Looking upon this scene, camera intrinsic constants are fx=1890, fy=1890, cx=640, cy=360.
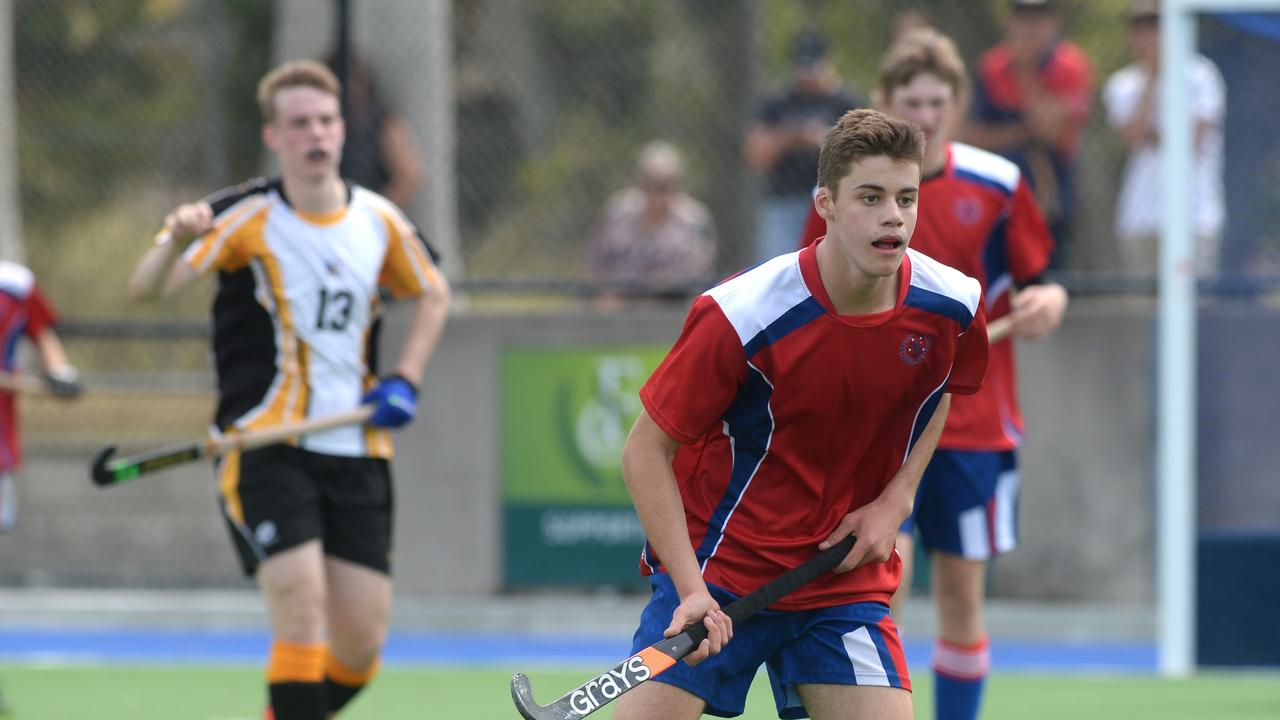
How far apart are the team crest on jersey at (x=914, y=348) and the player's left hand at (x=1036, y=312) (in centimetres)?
141

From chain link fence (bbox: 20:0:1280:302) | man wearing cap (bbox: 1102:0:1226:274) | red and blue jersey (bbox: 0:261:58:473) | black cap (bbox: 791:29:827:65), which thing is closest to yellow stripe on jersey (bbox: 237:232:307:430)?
red and blue jersey (bbox: 0:261:58:473)

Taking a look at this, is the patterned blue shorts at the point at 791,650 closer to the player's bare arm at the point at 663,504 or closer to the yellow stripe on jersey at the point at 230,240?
the player's bare arm at the point at 663,504

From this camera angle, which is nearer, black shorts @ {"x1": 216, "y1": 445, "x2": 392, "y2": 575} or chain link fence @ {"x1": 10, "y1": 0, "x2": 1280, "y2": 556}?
black shorts @ {"x1": 216, "y1": 445, "x2": 392, "y2": 575}

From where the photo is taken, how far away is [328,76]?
17.6 ft

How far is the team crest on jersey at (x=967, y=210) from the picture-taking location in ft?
16.9

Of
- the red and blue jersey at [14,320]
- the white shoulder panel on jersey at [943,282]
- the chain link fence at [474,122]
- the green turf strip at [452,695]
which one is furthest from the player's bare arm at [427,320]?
the chain link fence at [474,122]

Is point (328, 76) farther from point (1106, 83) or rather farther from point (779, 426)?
point (1106, 83)

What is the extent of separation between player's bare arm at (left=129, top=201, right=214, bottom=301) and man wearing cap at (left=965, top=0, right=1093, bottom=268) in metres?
4.55

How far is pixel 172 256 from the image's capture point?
5.24 metres

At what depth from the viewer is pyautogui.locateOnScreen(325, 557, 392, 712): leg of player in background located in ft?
17.3

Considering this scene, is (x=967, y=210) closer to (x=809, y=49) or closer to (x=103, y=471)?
(x=103, y=471)

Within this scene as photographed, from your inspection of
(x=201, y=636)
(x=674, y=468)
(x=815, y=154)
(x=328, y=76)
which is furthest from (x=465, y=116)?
(x=674, y=468)

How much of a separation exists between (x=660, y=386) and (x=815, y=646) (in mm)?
621

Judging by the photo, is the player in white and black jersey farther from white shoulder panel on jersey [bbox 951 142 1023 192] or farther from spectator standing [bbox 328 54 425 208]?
spectator standing [bbox 328 54 425 208]
